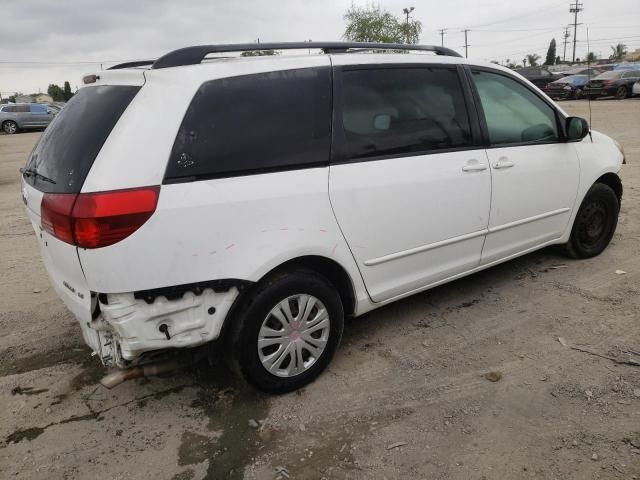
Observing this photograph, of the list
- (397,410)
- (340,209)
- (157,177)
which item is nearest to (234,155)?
(157,177)

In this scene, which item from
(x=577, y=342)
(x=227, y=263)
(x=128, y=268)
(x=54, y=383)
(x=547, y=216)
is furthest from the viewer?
(x=547, y=216)

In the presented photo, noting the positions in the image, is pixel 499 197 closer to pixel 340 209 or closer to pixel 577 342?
pixel 577 342

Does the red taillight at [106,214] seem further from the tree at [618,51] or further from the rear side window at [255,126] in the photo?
the tree at [618,51]

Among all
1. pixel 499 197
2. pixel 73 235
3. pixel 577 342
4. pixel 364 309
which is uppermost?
pixel 73 235

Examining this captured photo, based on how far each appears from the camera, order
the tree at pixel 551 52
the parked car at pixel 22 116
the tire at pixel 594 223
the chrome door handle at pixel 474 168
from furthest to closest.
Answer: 1. the tree at pixel 551 52
2. the parked car at pixel 22 116
3. the tire at pixel 594 223
4. the chrome door handle at pixel 474 168

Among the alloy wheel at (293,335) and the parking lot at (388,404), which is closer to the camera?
the parking lot at (388,404)

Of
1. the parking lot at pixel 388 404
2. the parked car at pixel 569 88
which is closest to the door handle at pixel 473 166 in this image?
the parking lot at pixel 388 404

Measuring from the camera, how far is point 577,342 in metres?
3.30

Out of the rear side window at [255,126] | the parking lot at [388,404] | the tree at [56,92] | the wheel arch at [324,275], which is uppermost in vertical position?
the tree at [56,92]

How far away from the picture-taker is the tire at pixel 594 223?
176 inches

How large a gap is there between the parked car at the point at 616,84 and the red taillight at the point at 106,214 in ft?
89.4

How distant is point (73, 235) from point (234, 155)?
2.64ft

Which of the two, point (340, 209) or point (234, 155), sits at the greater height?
point (234, 155)

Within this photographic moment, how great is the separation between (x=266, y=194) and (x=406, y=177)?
0.94 m
